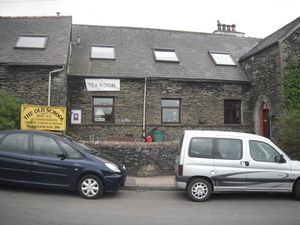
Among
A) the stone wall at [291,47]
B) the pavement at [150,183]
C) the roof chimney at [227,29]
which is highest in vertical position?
the roof chimney at [227,29]

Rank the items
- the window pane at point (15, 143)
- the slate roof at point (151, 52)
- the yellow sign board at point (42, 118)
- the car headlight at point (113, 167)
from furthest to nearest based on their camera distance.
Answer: the slate roof at point (151, 52) → the yellow sign board at point (42, 118) → the window pane at point (15, 143) → the car headlight at point (113, 167)

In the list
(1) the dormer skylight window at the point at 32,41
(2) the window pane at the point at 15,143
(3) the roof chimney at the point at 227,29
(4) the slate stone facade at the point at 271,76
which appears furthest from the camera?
(3) the roof chimney at the point at 227,29

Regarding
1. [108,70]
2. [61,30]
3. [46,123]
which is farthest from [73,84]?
[46,123]

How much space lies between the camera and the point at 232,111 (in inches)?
771

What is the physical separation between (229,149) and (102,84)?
9.93 metres

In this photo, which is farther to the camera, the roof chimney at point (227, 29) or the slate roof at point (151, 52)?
the roof chimney at point (227, 29)

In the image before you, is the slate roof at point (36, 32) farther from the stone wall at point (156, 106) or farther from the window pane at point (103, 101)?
the window pane at point (103, 101)

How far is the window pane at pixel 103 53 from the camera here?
19.1 m

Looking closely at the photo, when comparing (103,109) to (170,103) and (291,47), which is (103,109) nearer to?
(170,103)

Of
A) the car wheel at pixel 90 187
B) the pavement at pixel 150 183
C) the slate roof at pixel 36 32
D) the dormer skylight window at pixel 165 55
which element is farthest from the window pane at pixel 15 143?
the dormer skylight window at pixel 165 55

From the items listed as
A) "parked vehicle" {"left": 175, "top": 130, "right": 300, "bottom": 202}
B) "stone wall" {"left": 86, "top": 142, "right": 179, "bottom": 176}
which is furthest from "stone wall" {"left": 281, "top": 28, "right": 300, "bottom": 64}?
"parked vehicle" {"left": 175, "top": 130, "right": 300, "bottom": 202}

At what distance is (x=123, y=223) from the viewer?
6.60m

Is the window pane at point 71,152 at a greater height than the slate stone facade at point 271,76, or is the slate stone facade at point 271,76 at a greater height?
the slate stone facade at point 271,76

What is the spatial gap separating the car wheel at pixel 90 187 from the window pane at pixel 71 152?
1.91ft
